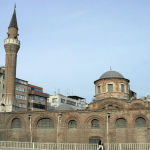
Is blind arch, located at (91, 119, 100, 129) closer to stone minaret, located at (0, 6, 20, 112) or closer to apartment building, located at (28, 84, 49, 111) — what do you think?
stone minaret, located at (0, 6, 20, 112)

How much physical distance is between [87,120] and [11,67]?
571 inches

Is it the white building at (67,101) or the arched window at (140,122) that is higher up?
the white building at (67,101)

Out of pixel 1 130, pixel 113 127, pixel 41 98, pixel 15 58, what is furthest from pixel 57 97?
pixel 113 127

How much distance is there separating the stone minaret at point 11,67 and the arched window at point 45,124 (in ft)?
18.3

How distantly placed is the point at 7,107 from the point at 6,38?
1094 centimetres

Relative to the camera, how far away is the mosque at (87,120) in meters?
25.9

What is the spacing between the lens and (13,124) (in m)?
30.0

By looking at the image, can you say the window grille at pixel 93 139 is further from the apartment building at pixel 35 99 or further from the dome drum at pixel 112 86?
the apartment building at pixel 35 99

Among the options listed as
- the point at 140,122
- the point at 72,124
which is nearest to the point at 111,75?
the point at 140,122

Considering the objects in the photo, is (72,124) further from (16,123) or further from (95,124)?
(16,123)

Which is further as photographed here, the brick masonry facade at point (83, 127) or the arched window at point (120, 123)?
the arched window at point (120, 123)

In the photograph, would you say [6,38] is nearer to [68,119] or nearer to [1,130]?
[1,130]

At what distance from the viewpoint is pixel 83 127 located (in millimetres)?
27156

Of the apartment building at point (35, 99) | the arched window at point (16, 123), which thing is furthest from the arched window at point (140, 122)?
the apartment building at point (35, 99)
